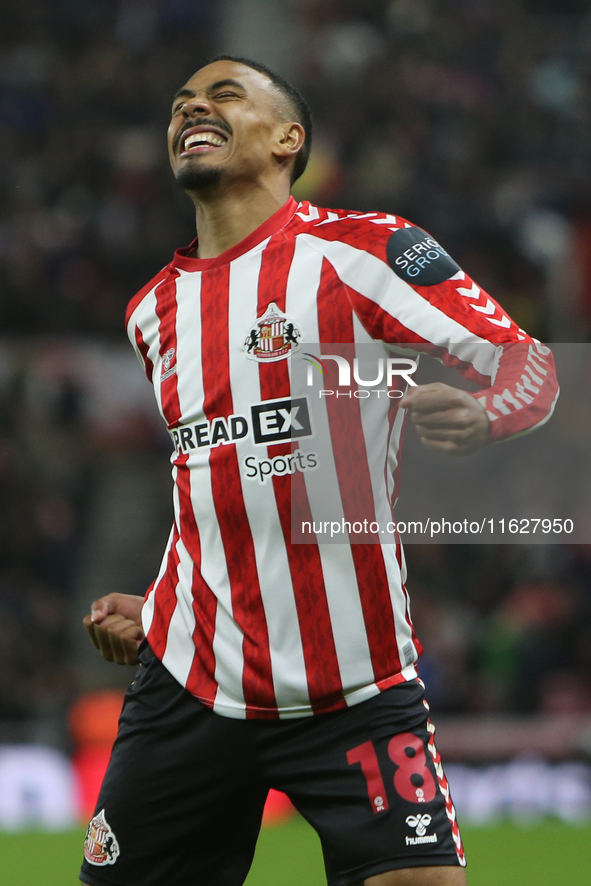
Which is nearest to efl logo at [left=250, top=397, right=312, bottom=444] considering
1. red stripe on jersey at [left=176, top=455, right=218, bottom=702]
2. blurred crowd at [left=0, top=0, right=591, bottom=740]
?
red stripe on jersey at [left=176, top=455, right=218, bottom=702]

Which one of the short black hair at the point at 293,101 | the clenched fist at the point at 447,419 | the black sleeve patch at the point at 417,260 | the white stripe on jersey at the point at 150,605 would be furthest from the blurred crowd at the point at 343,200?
the clenched fist at the point at 447,419

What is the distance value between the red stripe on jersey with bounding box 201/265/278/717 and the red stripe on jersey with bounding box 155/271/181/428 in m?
0.10

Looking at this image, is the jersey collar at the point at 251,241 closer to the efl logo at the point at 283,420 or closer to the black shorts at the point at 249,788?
the efl logo at the point at 283,420

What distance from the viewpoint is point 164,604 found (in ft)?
8.61

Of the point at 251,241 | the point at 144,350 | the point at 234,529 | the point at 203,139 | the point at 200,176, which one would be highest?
the point at 203,139

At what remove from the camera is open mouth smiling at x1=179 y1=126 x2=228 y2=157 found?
108 inches

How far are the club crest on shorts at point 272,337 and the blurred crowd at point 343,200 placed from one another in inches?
216

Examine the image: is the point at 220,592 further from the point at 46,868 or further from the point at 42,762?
the point at 42,762

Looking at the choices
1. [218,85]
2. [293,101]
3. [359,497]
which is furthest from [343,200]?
[359,497]

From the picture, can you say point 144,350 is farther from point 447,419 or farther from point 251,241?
point 447,419

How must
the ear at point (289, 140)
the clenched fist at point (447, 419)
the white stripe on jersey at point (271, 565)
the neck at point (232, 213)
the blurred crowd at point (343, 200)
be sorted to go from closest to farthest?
the clenched fist at point (447, 419) < the white stripe on jersey at point (271, 565) < the neck at point (232, 213) < the ear at point (289, 140) < the blurred crowd at point (343, 200)

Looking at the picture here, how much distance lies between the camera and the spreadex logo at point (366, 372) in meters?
2.48

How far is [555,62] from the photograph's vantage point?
1138 cm

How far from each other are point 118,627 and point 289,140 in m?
1.20
